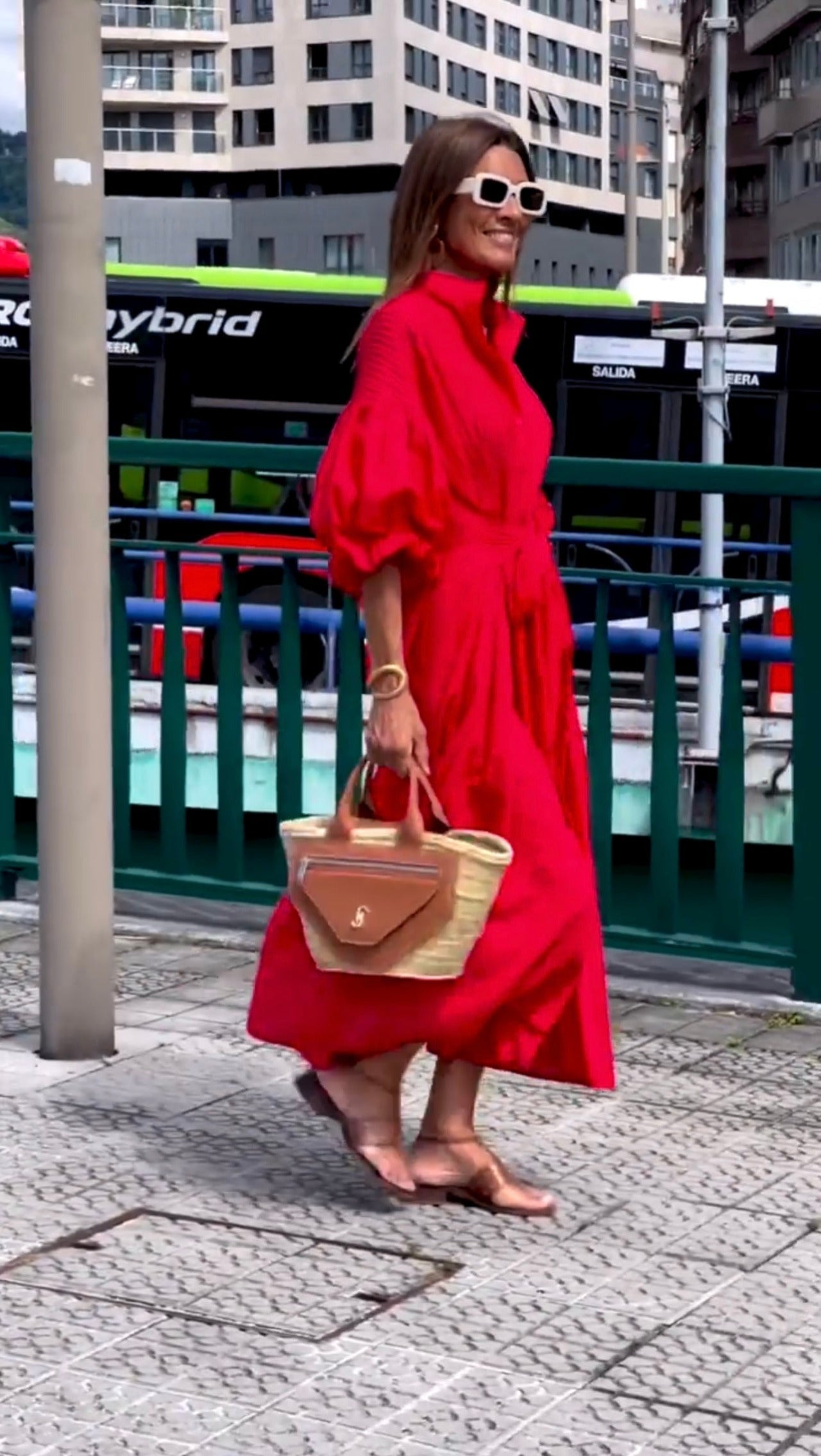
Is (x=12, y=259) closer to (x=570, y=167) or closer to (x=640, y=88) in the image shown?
(x=570, y=167)

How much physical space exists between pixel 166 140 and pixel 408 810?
330ft

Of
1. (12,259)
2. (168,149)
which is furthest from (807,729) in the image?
(168,149)

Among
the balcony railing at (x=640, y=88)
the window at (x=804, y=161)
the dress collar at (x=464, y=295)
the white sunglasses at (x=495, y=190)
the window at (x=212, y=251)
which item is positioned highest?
the balcony railing at (x=640, y=88)

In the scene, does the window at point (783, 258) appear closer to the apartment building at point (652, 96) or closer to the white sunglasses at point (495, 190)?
the apartment building at point (652, 96)

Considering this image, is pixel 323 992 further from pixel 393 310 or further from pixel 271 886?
pixel 271 886

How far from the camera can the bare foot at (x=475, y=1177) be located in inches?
170

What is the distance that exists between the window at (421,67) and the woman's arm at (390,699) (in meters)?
95.5

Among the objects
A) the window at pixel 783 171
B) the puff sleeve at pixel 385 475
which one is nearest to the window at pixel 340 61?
the window at pixel 783 171

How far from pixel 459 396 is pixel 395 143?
93.4m

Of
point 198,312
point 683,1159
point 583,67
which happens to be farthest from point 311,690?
point 583,67

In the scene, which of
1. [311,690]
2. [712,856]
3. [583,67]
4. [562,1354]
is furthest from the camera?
[583,67]

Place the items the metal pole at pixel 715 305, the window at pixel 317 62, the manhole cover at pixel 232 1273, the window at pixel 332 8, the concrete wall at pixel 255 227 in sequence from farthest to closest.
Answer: the window at pixel 317 62, the window at pixel 332 8, the concrete wall at pixel 255 227, the metal pole at pixel 715 305, the manhole cover at pixel 232 1273

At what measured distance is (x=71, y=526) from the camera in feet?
17.5

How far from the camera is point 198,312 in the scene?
63.6 feet
